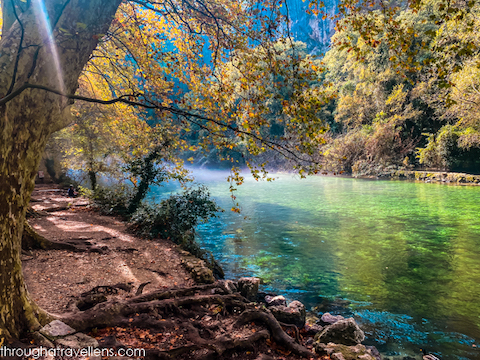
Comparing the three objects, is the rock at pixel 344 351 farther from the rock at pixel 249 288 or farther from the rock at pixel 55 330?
the rock at pixel 55 330

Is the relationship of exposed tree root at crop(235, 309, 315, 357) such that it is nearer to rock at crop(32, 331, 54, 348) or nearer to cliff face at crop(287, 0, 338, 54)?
rock at crop(32, 331, 54, 348)

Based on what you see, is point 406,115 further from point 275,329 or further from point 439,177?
point 275,329

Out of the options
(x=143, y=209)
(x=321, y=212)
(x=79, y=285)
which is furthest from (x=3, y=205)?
(x=321, y=212)

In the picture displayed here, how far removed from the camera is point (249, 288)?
6773mm

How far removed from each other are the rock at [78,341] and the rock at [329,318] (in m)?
4.54

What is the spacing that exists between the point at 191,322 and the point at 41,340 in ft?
6.77

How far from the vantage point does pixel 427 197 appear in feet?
68.2

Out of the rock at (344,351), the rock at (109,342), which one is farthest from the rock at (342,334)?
the rock at (109,342)

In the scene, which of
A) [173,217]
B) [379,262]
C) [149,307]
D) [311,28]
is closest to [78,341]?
[149,307]

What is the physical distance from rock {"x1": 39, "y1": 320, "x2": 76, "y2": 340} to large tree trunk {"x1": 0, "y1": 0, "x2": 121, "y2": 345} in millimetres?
148

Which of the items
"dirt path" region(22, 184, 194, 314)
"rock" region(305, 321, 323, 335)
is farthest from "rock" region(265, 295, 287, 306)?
"dirt path" region(22, 184, 194, 314)

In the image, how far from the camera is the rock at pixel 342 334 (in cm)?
485

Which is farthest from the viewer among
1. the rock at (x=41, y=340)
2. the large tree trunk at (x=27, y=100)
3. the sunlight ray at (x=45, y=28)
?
the rock at (x=41, y=340)

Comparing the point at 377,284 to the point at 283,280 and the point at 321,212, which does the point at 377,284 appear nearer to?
the point at 283,280
